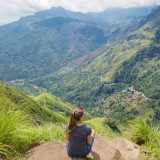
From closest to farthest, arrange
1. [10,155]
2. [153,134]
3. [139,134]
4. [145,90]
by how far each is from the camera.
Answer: [10,155]
[153,134]
[139,134]
[145,90]

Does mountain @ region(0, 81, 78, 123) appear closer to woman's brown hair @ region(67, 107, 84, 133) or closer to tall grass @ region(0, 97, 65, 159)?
tall grass @ region(0, 97, 65, 159)

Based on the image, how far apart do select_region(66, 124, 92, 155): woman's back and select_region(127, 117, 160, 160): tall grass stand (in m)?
2.43

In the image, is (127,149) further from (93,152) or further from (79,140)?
(79,140)

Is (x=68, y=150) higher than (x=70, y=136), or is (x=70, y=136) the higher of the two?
→ (x=70, y=136)

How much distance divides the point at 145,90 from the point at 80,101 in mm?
70313

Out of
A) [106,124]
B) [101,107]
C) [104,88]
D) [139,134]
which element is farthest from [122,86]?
[139,134]

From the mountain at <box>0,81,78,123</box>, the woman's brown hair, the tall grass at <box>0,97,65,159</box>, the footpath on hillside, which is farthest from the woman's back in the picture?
the mountain at <box>0,81,78,123</box>

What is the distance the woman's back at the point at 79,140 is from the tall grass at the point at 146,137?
2.43 metres

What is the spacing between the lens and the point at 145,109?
133 meters

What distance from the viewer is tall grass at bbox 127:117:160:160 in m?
6.11

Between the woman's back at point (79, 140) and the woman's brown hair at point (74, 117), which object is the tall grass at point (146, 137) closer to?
the woman's back at point (79, 140)

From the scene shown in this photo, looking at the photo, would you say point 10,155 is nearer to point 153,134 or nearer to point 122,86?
point 153,134

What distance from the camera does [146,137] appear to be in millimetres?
7227

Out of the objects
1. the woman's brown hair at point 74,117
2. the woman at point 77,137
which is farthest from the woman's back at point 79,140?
the woman's brown hair at point 74,117
